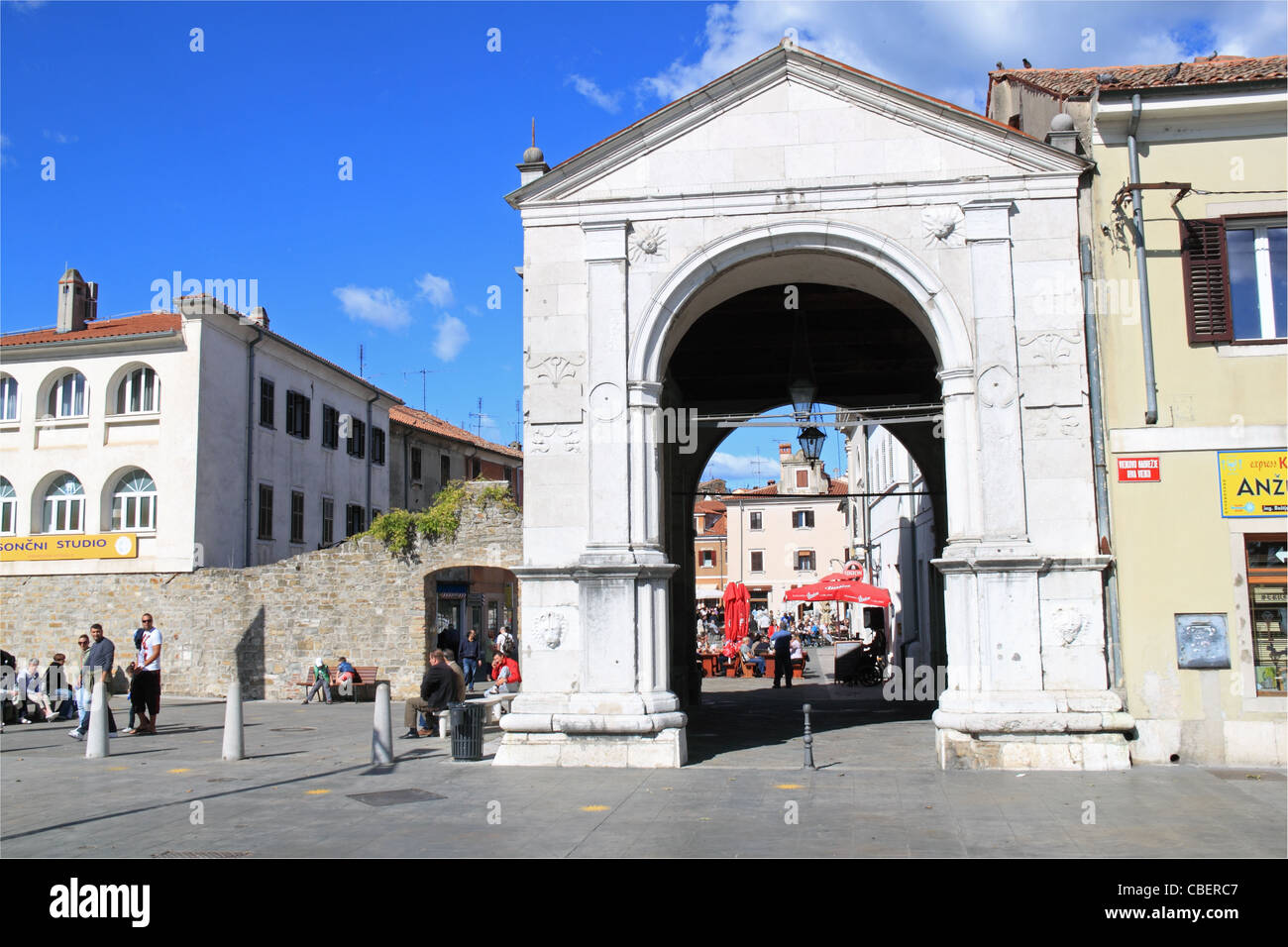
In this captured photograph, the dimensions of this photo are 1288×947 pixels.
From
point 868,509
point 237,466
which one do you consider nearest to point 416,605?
point 237,466

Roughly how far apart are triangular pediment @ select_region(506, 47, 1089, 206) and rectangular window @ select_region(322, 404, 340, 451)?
839 inches

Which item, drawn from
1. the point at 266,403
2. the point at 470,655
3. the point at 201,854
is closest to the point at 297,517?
the point at 266,403

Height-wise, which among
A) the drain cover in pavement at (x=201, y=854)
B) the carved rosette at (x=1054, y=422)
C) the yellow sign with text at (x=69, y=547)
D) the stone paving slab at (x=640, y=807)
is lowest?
the stone paving slab at (x=640, y=807)

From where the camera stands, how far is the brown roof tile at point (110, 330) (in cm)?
2697

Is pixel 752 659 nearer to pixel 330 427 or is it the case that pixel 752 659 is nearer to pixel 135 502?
pixel 330 427

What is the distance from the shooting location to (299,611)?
80.7 feet

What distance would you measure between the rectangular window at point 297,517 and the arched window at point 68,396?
232 inches

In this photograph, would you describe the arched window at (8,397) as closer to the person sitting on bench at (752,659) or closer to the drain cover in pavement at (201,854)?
the person sitting on bench at (752,659)

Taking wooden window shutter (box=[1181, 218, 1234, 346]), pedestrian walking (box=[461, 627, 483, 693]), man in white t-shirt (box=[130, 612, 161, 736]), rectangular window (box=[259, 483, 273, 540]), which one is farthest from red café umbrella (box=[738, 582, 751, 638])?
wooden window shutter (box=[1181, 218, 1234, 346])

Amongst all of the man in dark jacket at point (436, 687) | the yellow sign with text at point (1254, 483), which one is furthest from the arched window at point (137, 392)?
the yellow sign with text at point (1254, 483)

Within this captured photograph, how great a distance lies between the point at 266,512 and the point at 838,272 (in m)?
20.5

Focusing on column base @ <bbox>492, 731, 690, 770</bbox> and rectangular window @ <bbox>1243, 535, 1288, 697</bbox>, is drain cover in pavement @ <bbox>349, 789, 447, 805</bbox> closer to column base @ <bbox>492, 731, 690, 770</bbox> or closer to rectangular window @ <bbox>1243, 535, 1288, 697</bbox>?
column base @ <bbox>492, 731, 690, 770</bbox>

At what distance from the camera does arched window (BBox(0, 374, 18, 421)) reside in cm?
2781

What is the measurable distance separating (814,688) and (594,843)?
726 inches
